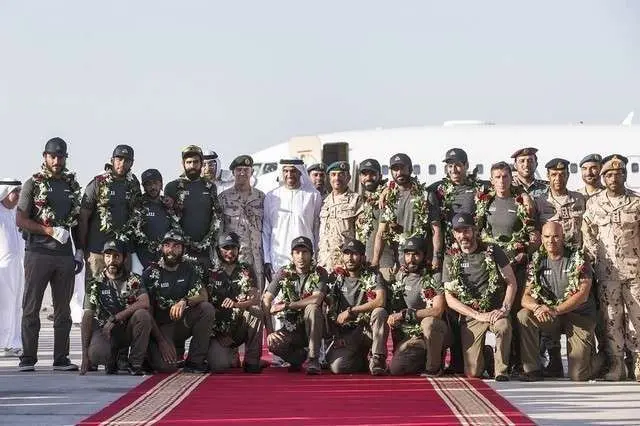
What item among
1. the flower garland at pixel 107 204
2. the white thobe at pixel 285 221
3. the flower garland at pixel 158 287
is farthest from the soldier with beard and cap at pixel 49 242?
the white thobe at pixel 285 221

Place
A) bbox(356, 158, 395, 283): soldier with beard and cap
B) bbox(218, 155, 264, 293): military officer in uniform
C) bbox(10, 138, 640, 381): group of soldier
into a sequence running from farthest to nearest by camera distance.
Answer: bbox(218, 155, 264, 293): military officer in uniform, bbox(356, 158, 395, 283): soldier with beard and cap, bbox(10, 138, 640, 381): group of soldier

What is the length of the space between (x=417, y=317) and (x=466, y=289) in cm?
56

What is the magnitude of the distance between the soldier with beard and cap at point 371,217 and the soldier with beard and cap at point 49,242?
2.86 metres

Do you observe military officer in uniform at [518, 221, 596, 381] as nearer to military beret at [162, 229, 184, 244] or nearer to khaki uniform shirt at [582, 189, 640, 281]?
khaki uniform shirt at [582, 189, 640, 281]

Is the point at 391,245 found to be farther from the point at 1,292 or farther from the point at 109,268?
the point at 1,292

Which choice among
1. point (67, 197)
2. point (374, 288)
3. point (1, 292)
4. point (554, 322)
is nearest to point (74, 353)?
point (1, 292)

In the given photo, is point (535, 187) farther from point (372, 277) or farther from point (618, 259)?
point (372, 277)

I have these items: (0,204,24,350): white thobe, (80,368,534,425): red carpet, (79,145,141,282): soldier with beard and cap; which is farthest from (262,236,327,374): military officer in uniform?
(0,204,24,350): white thobe

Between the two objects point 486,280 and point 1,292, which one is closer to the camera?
point 486,280

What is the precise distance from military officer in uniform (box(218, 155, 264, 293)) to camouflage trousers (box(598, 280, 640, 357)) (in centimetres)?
401

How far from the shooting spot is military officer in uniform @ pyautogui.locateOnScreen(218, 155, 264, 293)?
16.9 metres

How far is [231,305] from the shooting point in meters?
15.3

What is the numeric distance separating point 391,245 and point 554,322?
2.07m

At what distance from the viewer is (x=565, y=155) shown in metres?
34.1
